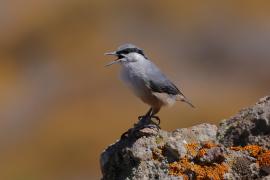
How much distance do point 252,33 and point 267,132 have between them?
82.6 feet

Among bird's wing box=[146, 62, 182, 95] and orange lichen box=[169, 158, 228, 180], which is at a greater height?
bird's wing box=[146, 62, 182, 95]

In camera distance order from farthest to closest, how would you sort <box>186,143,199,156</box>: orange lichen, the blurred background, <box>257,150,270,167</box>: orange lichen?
1. the blurred background
2. <box>186,143,199,156</box>: orange lichen
3. <box>257,150,270,167</box>: orange lichen

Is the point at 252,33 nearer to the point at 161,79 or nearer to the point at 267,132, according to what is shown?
the point at 161,79

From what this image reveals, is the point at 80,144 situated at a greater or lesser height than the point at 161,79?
greater

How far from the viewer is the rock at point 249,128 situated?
795 cm

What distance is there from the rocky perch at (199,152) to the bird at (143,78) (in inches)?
43.7

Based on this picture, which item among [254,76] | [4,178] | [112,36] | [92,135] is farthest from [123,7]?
[4,178]

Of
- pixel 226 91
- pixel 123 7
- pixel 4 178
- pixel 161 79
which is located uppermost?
pixel 123 7

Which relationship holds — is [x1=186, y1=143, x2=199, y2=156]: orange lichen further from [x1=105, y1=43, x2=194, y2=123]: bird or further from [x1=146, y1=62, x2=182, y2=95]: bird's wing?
[x1=146, y1=62, x2=182, y2=95]: bird's wing

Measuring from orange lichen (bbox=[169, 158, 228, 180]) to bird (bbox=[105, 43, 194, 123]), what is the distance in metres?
2.19

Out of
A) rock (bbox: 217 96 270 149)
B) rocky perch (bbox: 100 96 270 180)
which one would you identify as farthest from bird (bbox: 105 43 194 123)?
rock (bbox: 217 96 270 149)

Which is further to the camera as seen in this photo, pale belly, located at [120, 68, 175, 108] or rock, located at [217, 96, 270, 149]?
pale belly, located at [120, 68, 175, 108]

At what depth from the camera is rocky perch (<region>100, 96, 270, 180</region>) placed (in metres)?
7.48

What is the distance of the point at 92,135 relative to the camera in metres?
24.3
